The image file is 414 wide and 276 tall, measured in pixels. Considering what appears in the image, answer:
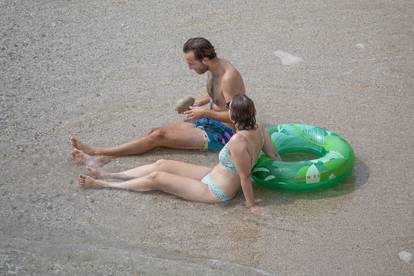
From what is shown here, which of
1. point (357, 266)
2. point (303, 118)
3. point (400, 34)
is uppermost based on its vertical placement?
point (400, 34)

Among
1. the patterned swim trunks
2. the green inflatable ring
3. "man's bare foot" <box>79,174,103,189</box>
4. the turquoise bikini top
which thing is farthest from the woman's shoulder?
"man's bare foot" <box>79,174,103,189</box>

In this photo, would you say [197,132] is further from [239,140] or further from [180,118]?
[239,140]

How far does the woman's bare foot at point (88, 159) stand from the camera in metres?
7.49

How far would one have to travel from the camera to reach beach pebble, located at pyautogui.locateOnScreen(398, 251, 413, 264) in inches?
239

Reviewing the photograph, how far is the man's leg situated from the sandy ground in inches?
6.8

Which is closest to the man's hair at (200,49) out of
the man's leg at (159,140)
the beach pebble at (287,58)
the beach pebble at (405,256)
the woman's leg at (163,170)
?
the man's leg at (159,140)

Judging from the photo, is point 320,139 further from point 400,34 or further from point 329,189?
point 400,34

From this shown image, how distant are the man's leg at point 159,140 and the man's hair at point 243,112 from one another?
3.55ft

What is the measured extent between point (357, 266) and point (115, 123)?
3600mm

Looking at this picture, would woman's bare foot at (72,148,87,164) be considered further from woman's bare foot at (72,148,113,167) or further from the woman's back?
the woman's back

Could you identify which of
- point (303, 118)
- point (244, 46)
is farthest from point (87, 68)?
point (303, 118)

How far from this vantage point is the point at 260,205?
6.82 meters

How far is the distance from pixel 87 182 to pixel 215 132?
152 centimetres

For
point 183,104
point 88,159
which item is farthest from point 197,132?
point 88,159
